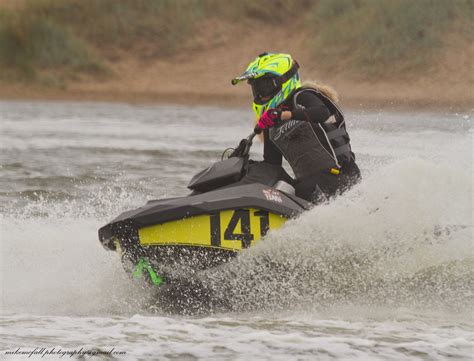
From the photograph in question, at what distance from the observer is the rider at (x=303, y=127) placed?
7.30 m

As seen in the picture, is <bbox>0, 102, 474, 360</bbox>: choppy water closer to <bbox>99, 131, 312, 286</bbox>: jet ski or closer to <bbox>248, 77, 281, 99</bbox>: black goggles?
<bbox>99, 131, 312, 286</bbox>: jet ski

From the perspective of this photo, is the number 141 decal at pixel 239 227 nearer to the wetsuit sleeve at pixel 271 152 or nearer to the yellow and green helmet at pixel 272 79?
the wetsuit sleeve at pixel 271 152

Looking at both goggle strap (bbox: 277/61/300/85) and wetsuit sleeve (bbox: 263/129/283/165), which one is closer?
goggle strap (bbox: 277/61/300/85)

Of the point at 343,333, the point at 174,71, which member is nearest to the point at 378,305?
the point at 343,333

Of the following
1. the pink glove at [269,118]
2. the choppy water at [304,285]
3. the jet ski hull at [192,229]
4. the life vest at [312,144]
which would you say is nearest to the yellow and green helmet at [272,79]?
the life vest at [312,144]

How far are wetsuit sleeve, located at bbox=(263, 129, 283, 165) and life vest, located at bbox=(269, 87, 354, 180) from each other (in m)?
0.12

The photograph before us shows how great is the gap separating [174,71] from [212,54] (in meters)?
1.49

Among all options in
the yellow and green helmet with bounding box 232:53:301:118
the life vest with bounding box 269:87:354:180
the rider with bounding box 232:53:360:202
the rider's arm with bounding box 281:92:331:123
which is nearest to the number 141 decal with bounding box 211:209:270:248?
the rider with bounding box 232:53:360:202

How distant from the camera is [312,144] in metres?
7.35

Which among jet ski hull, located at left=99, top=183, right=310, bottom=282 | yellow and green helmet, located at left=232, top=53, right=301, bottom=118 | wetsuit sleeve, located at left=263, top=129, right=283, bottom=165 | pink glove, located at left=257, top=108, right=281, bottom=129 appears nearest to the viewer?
jet ski hull, located at left=99, top=183, right=310, bottom=282

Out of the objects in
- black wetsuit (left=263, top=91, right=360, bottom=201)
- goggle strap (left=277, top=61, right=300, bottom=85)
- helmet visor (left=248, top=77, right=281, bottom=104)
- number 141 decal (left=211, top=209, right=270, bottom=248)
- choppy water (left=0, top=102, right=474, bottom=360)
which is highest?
goggle strap (left=277, top=61, right=300, bottom=85)

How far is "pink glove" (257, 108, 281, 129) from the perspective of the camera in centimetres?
727

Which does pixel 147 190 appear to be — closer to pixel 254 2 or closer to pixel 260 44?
pixel 260 44

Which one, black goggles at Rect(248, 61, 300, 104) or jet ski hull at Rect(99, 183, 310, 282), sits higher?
black goggles at Rect(248, 61, 300, 104)
